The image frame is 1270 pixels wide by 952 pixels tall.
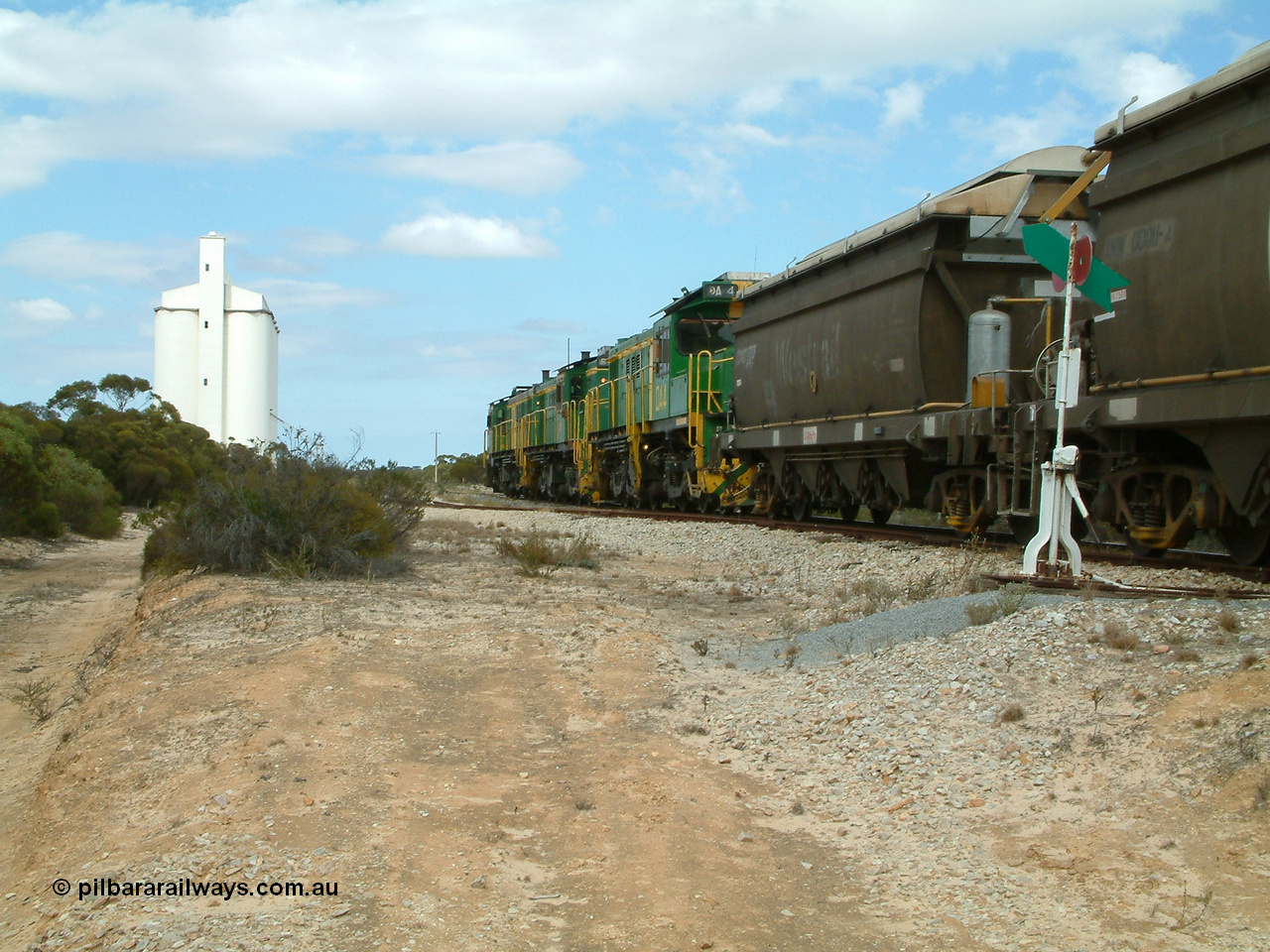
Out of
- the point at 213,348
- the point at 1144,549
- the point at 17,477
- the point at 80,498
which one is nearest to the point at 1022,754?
the point at 1144,549

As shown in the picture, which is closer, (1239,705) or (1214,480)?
(1239,705)

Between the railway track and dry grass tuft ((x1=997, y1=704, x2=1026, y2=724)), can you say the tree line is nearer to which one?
the railway track

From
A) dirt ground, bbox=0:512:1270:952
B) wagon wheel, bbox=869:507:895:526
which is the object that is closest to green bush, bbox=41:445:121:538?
wagon wheel, bbox=869:507:895:526

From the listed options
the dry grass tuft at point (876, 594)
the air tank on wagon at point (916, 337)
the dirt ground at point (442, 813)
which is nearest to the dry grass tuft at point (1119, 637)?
the dirt ground at point (442, 813)

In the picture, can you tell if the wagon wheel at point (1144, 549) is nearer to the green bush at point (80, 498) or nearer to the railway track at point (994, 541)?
the railway track at point (994, 541)

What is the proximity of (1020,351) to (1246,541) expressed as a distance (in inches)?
148

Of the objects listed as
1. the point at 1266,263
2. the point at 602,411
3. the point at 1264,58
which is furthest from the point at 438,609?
the point at 602,411

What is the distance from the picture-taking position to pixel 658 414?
22.7 meters

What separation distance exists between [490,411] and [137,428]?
2085 cm

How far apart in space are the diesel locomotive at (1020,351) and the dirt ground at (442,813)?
4206 millimetres

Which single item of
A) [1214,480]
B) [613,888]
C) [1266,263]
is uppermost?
[1266,263]

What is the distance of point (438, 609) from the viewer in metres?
9.38

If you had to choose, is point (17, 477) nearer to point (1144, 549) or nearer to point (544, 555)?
point (544, 555)

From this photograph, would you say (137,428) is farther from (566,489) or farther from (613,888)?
(613,888)
